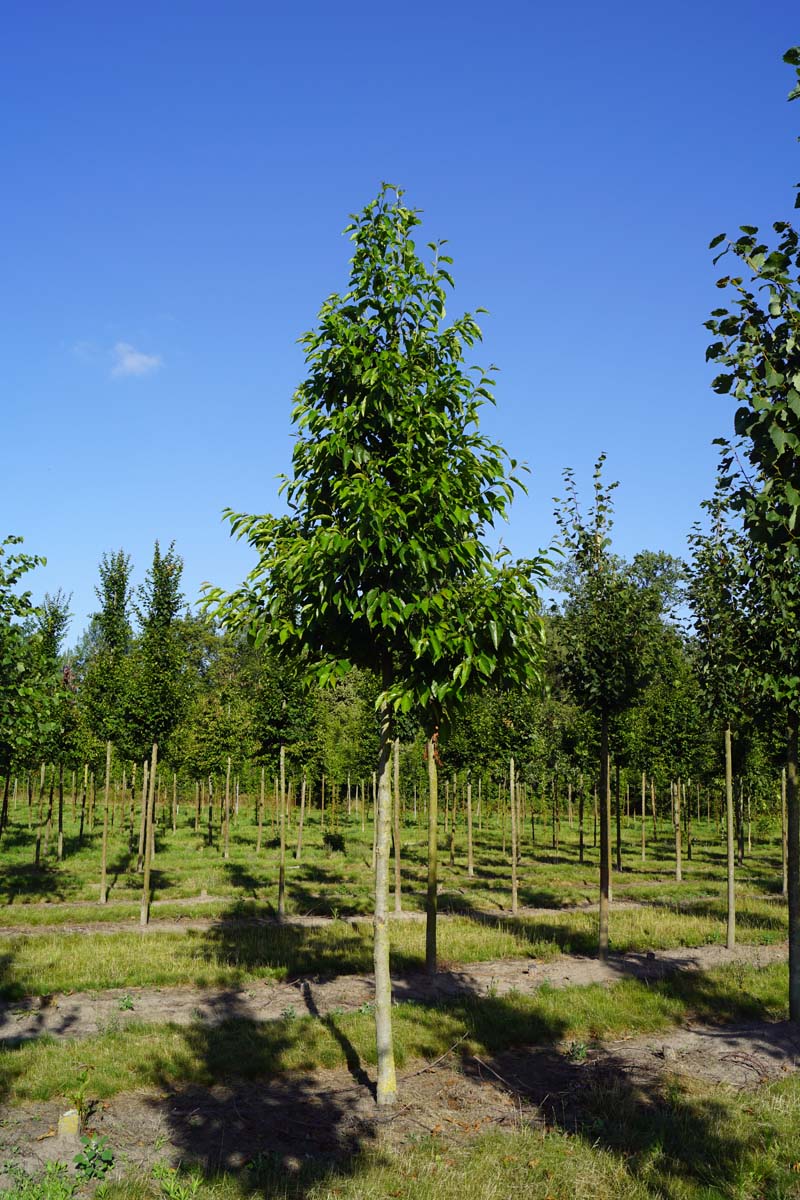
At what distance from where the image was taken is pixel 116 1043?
10.9m

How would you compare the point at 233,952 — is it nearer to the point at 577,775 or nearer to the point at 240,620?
the point at 240,620

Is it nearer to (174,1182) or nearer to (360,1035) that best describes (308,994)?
(360,1035)

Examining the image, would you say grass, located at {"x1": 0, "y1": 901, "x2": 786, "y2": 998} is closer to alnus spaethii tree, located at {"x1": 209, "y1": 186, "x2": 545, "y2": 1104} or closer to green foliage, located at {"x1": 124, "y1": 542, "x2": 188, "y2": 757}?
green foliage, located at {"x1": 124, "y1": 542, "x2": 188, "y2": 757}

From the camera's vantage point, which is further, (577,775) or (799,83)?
(577,775)

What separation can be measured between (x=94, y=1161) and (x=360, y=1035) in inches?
185

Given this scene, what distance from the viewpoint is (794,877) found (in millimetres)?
11438

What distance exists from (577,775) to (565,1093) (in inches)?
1400

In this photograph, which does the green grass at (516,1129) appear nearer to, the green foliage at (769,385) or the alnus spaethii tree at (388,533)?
the alnus spaethii tree at (388,533)

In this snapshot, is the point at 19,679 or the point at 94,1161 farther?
the point at 19,679

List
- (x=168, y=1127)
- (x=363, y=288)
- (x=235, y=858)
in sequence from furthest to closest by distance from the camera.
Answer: (x=235, y=858) < (x=363, y=288) < (x=168, y=1127)

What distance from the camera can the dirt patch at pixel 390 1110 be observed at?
796 centimetres

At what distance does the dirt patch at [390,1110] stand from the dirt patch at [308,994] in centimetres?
300

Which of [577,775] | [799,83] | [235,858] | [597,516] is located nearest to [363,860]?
[235,858]

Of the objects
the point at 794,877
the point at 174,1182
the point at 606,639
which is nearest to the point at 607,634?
the point at 606,639
